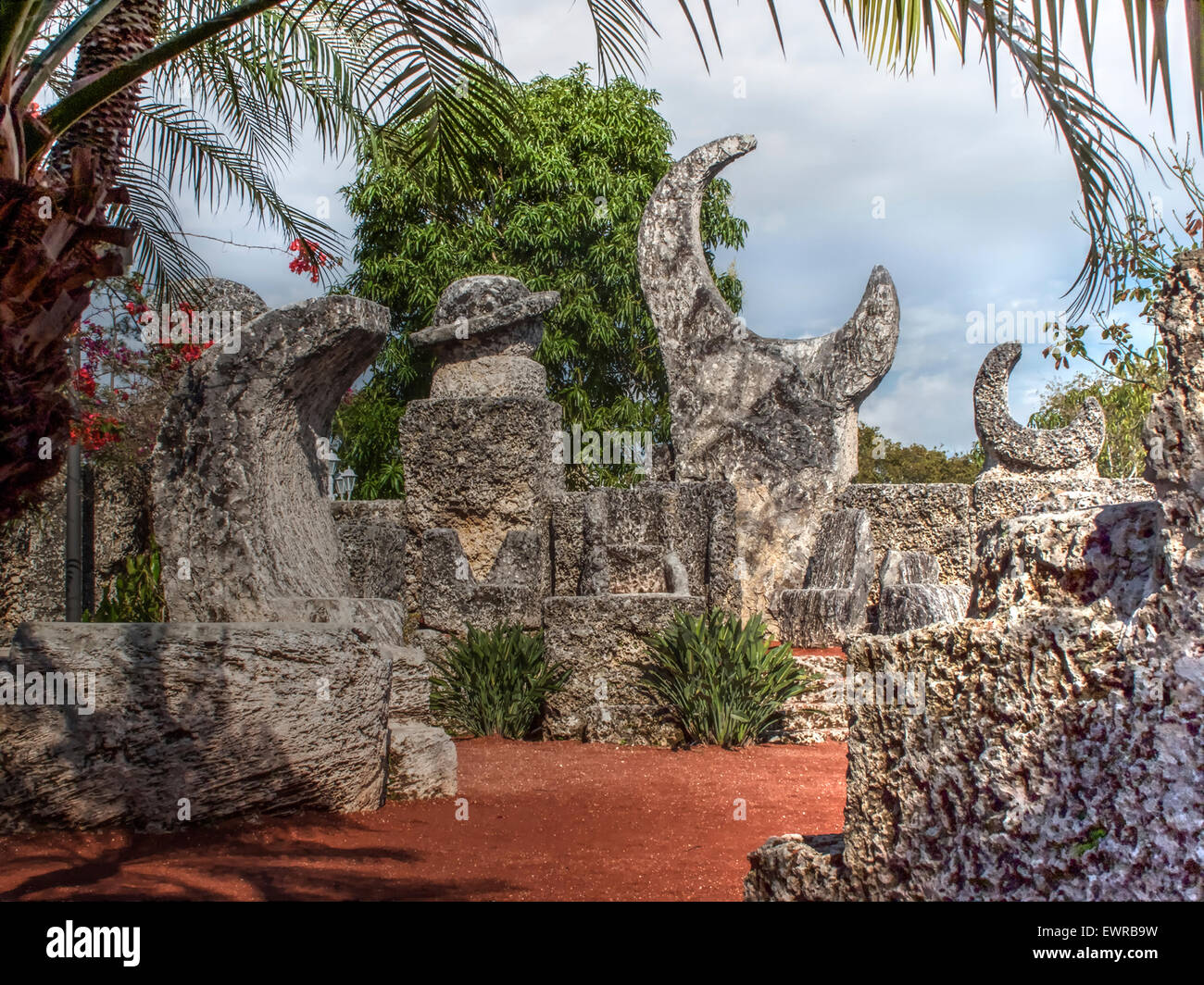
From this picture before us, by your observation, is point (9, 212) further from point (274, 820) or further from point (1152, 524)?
point (1152, 524)

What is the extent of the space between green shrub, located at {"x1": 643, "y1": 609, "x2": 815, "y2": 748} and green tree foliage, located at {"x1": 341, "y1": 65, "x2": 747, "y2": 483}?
12503 mm

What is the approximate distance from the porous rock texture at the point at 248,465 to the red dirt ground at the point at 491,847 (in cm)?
109

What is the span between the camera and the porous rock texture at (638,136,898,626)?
884 cm

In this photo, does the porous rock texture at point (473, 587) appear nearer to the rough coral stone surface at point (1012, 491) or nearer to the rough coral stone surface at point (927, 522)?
the rough coral stone surface at point (927, 522)

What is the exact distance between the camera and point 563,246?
762 inches

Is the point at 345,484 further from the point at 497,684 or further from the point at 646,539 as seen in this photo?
the point at 497,684

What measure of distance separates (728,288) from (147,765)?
17750 millimetres

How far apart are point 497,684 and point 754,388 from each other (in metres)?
3.55

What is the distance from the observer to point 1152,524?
6.26 feet

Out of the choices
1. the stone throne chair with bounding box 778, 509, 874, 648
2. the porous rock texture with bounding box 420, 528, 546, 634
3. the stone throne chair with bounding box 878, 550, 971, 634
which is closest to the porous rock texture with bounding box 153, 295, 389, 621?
the porous rock texture with bounding box 420, 528, 546, 634

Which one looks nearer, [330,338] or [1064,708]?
[1064,708]

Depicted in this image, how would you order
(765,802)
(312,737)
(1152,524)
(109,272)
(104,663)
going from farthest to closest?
(765,802)
(312,737)
(104,663)
(109,272)
(1152,524)

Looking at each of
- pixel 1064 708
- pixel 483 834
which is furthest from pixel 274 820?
pixel 1064 708

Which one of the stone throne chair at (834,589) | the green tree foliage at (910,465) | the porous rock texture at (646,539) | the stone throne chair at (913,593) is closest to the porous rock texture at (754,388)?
the stone throne chair at (834,589)
